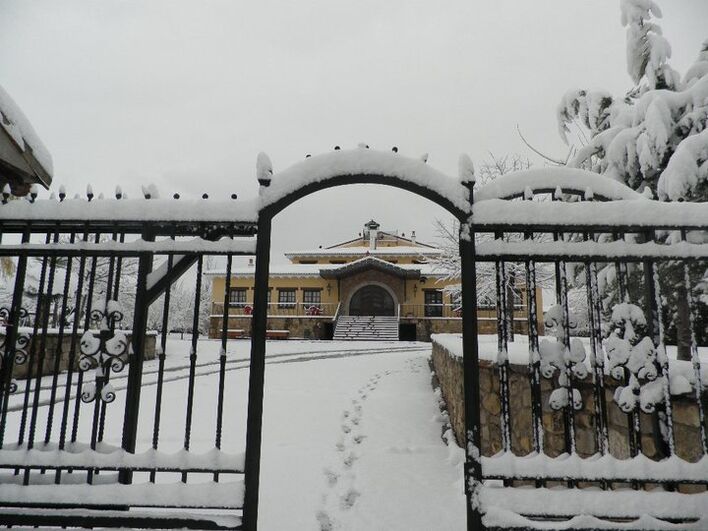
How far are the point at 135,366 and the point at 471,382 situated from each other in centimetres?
217

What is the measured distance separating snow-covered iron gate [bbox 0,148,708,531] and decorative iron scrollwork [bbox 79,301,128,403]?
0.01 meters

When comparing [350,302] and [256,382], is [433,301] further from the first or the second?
[256,382]

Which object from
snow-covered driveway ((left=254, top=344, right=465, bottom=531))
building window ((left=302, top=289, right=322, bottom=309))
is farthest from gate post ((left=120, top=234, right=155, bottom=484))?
building window ((left=302, top=289, right=322, bottom=309))

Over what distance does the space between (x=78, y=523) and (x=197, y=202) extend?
2.03 metres

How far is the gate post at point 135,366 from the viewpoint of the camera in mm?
2662

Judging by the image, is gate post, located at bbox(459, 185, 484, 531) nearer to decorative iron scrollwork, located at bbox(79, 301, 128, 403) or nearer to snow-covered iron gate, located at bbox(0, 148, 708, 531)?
snow-covered iron gate, located at bbox(0, 148, 708, 531)

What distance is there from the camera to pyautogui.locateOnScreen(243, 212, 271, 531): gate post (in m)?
2.39

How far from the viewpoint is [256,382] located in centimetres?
252

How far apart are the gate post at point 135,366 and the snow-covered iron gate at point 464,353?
13 millimetres

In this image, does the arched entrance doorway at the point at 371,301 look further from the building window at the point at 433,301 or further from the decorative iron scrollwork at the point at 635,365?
the decorative iron scrollwork at the point at 635,365

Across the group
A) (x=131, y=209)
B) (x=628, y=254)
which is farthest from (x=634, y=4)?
(x=131, y=209)

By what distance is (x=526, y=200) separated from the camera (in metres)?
2.60

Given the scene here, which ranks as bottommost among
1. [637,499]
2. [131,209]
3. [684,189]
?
[637,499]

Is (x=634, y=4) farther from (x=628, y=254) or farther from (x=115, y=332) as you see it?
(x=115, y=332)
